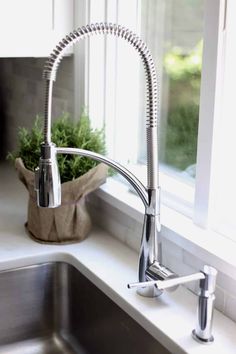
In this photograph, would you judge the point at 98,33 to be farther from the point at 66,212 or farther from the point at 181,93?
the point at 66,212

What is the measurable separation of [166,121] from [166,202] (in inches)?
9.4

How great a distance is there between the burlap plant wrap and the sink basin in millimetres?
86

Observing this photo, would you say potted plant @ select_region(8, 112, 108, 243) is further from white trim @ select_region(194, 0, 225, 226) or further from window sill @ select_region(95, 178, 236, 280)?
white trim @ select_region(194, 0, 225, 226)

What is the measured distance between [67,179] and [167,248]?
1.06ft

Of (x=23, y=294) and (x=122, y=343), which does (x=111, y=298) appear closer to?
(x=122, y=343)

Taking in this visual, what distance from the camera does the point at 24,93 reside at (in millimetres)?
2176

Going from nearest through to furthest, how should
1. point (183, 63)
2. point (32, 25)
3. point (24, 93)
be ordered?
1. point (183, 63)
2. point (32, 25)
3. point (24, 93)

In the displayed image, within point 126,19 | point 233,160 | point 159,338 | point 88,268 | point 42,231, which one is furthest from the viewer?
point 126,19

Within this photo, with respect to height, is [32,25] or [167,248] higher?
[32,25]

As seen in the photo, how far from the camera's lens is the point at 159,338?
3.66 ft

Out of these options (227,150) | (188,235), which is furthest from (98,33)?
(188,235)

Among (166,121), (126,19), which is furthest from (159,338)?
(126,19)

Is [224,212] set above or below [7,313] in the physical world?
above

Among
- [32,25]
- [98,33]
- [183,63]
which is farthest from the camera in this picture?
[32,25]
